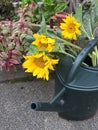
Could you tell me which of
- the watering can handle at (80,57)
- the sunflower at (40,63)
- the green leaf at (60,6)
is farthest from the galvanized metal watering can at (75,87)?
the green leaf at (60,6)

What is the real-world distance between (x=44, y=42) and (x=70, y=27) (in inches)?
6.4

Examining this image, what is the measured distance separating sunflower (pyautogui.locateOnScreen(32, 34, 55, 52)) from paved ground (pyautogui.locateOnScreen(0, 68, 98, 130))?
56cm

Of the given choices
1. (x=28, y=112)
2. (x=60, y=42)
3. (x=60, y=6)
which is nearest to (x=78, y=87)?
(x=60, y=42)

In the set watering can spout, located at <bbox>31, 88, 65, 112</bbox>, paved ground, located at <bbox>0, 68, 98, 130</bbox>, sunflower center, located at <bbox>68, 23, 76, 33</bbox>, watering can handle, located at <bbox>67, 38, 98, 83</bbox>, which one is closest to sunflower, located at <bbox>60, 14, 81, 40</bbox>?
sunflower center, located at <bbox>68, 23, 76, 33</bbox>

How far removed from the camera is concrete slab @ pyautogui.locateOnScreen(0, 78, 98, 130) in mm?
1997

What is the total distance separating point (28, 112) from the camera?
208 centimetres

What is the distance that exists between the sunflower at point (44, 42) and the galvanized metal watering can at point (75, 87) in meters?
0.15

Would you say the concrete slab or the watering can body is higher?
the watering can body

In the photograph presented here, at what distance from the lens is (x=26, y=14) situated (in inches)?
89.6

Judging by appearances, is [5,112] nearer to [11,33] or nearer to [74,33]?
[11,33]

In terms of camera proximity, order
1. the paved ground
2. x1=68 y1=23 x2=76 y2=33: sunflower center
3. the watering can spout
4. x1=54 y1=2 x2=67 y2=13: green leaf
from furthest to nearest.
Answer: x1=54 y1=2 x2=67 y2=13: green leaf, the paved ground, x1=68 y1=23 x2=76 y2=33: sunflower center, the watering can spout

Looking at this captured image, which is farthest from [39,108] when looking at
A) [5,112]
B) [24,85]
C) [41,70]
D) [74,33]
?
[24,85]

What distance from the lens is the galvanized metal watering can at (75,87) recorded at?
1.61 m

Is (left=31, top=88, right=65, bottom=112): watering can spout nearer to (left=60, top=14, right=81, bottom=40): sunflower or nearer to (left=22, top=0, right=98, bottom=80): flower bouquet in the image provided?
(left=22, top=0, right=98, bottom=80): flower bouquet
